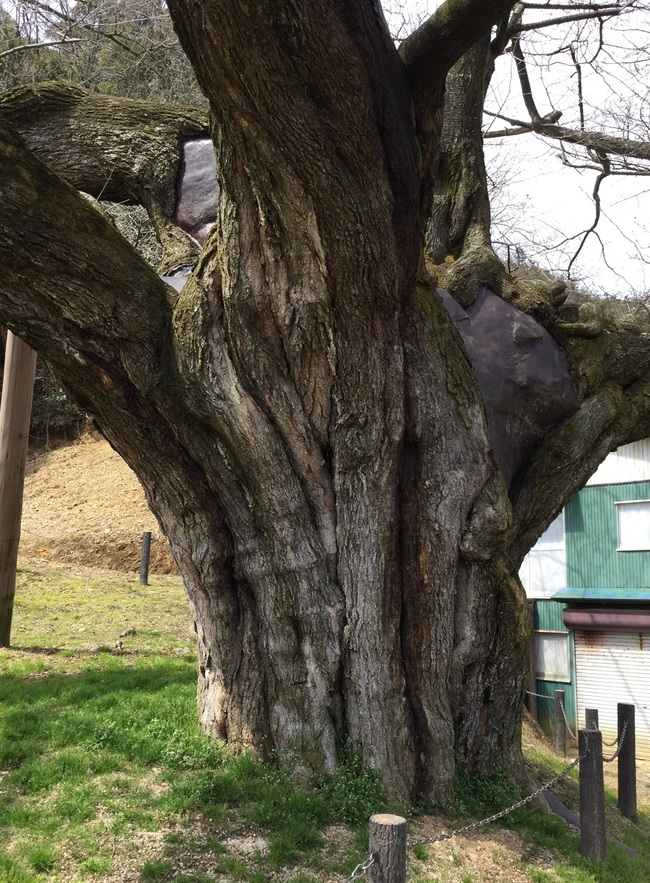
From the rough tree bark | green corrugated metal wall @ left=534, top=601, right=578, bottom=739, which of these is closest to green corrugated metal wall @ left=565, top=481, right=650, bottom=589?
green corrugated metal wall @ left=534, top=601, right=578, bottom=739

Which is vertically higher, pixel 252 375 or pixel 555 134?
pixel 555 134

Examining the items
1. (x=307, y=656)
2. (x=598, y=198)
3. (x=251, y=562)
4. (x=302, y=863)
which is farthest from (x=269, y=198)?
(x=598, y=198)

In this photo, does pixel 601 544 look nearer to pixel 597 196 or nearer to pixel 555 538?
pixel 555 538

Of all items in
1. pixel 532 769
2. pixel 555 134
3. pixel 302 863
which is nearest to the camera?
pixel 302 863

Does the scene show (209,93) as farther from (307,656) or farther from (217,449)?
(307,656)

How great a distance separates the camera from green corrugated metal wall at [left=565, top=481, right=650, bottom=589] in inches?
691

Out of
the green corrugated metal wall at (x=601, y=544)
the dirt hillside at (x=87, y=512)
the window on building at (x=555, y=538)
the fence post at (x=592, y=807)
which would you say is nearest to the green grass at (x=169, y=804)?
the fence post at (x=592, y=807)

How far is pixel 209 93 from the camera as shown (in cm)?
442

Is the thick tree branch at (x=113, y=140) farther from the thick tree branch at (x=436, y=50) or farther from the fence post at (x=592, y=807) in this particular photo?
the fence post at (x=592, y=807)

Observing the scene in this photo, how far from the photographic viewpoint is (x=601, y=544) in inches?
721

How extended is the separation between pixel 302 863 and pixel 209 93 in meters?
4.59

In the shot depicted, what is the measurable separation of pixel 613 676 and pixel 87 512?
41.8ft

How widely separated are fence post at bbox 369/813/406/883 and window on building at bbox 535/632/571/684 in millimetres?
15949

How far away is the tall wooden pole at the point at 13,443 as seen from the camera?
8.89m
